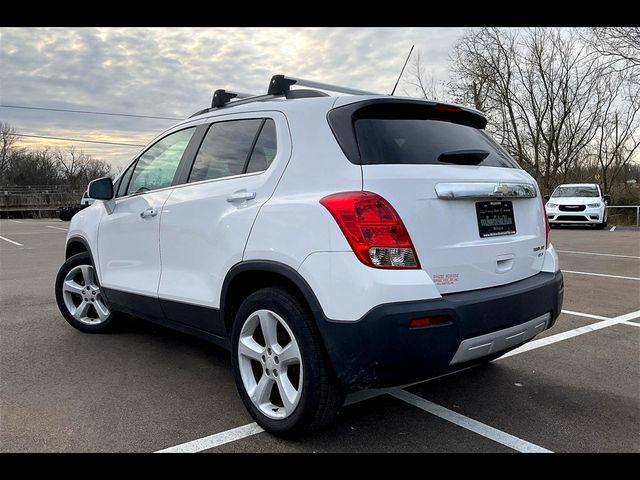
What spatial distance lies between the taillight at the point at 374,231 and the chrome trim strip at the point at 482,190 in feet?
1.07

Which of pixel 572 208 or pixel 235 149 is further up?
pixel 235 149

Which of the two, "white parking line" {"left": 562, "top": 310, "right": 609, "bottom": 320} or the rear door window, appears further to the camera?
"white parking line" {"left": 562, "top": 310, "right": 609, "bottom": 320}

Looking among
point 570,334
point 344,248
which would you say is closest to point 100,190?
point 344,248

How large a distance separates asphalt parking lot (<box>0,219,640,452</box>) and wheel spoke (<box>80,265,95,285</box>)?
515 mm

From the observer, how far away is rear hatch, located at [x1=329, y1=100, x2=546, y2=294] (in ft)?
8.18

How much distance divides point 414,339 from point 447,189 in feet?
2.58

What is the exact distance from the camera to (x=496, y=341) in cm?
263

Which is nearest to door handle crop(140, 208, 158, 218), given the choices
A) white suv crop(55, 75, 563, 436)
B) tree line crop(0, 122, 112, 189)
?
white suv crop(55, 75, 563, 436)

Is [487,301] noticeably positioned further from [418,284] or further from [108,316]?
[108,316]

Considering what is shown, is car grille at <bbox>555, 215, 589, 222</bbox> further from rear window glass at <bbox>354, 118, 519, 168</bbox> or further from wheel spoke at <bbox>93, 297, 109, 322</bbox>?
wheel spoke at <bbox>93, 297, 109, 322</bbox>

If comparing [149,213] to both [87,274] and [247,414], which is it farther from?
[247,414]

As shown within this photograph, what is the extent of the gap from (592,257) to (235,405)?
9492 millimetres

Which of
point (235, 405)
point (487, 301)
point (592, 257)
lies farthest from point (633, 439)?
point (592, 257)

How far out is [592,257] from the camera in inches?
410
